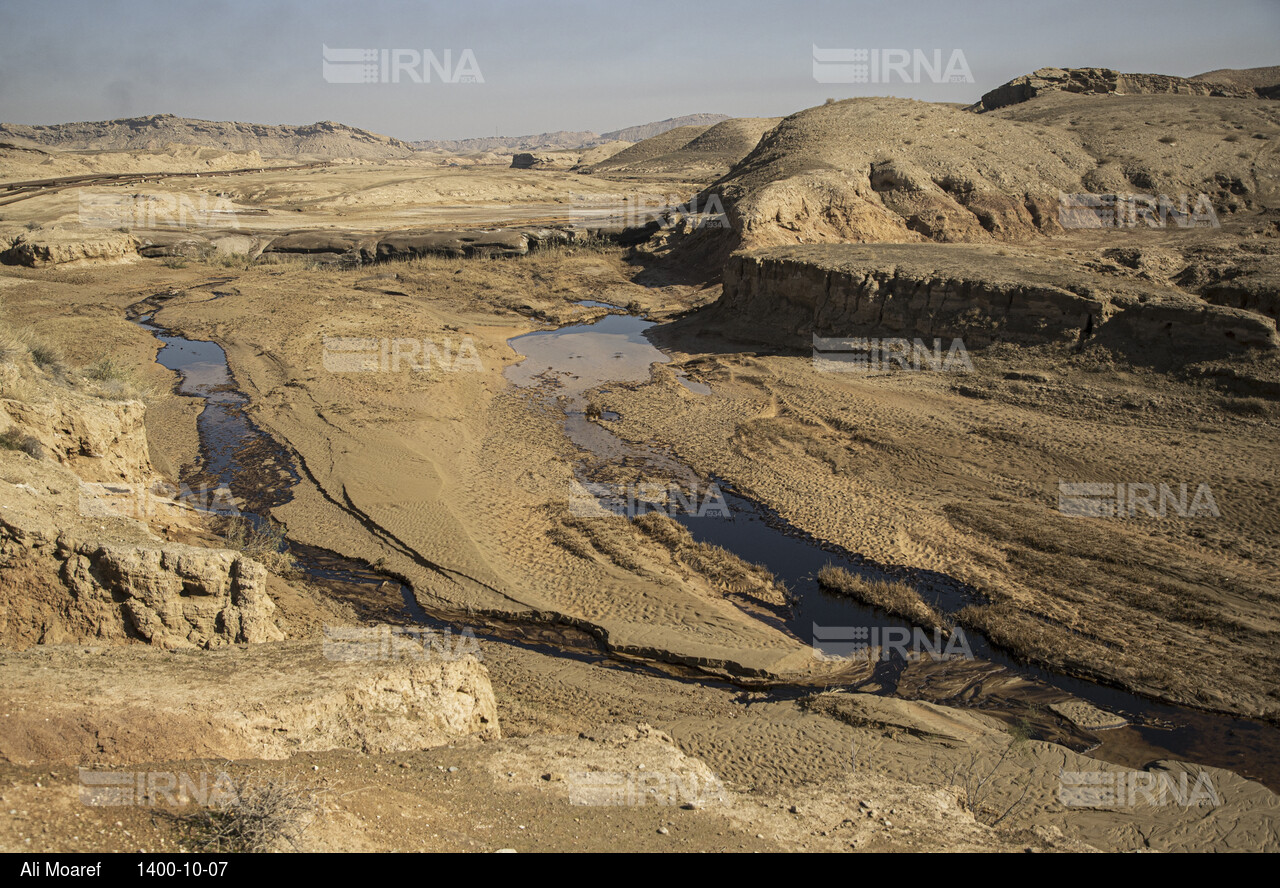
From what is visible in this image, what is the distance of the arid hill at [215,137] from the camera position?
356 ft

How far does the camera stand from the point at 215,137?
119 meters

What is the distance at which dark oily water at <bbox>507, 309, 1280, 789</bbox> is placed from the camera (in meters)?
6.90

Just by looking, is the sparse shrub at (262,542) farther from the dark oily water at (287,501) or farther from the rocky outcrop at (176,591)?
the rocky outcrop at (176,591)

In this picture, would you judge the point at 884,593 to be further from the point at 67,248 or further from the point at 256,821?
the point at 67,248

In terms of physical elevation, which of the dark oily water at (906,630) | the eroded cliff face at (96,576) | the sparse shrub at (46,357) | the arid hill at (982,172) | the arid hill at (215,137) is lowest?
the dark oily water at (906,630)

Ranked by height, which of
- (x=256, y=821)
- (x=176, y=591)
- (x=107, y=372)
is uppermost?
(x=107, y=372)

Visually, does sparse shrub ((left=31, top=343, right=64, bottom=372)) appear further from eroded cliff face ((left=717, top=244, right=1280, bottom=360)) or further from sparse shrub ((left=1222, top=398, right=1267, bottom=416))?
sparse shrub ((left=1222, top=398, right=1267, bottom=416))

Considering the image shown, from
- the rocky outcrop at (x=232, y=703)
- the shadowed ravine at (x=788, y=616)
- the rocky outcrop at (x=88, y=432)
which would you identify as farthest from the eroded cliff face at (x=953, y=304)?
the rocky outcrop at (x=88, y=432)

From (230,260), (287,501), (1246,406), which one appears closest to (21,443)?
(287,501)

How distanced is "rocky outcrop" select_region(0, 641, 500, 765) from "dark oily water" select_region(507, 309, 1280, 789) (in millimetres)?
4209

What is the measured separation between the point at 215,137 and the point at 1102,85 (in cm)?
12420

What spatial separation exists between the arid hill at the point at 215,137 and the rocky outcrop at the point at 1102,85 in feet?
345
